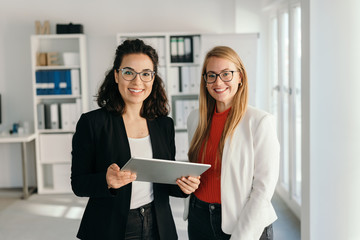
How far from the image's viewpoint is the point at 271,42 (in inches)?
236

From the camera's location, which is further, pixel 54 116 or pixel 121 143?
pixel 54 116

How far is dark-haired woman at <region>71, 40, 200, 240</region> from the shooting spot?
1823 mm

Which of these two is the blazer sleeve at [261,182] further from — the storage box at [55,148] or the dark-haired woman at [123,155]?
the storage box at [55,148]

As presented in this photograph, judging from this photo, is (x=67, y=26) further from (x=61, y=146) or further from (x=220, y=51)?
(x=220, y=51)

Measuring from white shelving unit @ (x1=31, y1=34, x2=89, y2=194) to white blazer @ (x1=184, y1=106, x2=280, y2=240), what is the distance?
14.3 ft

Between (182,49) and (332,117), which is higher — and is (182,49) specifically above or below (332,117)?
above

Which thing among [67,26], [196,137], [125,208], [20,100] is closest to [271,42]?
[67,26]

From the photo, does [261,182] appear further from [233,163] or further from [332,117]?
[332,117]

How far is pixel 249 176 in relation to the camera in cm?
191

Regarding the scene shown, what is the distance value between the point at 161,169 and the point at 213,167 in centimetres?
33

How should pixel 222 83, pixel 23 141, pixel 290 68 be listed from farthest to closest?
pixel 23 141, pixel 290 68, pixel 222 83

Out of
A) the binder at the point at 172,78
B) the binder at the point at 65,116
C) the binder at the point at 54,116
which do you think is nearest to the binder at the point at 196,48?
the binder at the point at 172,78

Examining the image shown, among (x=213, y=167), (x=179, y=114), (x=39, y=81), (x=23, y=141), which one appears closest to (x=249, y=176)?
(x=213, y=167)

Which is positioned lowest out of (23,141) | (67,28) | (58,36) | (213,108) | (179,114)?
(23,141)
